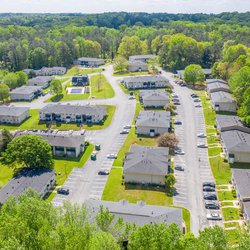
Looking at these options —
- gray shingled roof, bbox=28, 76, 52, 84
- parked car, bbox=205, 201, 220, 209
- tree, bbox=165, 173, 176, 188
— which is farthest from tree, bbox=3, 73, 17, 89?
parked car, bbox=205, 201, 220, 209

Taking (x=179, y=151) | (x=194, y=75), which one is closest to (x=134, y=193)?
(x=179, y=151)

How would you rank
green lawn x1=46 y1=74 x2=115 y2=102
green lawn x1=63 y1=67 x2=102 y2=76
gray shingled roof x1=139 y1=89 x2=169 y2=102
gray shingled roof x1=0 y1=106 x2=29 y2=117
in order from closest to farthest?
gray shingled roof x1=0 y1=106 x2=29 y2=117 < gray shingled roof x1=139 y1=89 x2=169 y2=102 < green lawn x1=46 y1=74 x2=115 y2=102 < green lawn x1=63 y1=67 x2=102 y2=76

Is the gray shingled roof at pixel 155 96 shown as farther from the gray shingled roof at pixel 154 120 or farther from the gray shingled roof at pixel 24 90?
the gray shingled roof at pixel 24 90

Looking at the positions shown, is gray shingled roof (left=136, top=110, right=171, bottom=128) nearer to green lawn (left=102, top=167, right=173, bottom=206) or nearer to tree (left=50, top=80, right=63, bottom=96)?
green lawn (left=102, top=167, right=173, bottom=206)

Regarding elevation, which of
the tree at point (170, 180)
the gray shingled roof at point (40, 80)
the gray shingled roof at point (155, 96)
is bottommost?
the gray shingled roof at point (40, 80)

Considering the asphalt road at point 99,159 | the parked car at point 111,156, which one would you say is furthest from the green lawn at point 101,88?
the parked car at point 111,156
